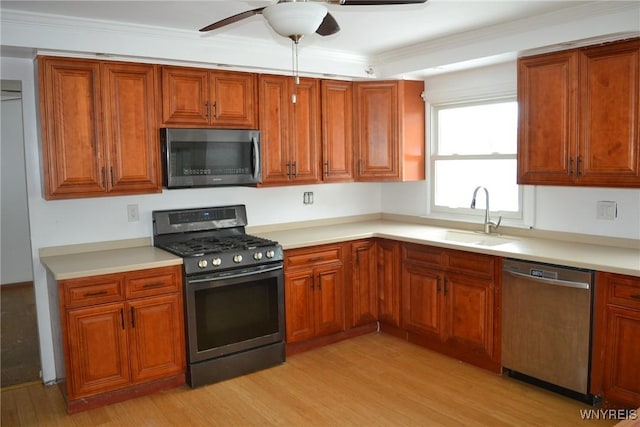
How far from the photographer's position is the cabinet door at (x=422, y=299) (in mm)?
3984

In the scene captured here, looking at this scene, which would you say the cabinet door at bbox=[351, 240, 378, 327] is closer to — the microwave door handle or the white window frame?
the white window frame

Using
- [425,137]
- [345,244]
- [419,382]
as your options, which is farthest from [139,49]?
[419,382]

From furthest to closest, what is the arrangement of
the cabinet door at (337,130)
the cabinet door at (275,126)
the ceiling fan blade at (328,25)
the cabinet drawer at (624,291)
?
1. the cabinet door at (337,130)
2. the cabinet door at (275,126)
3. the cabinet drawer at (624,291)
4. the ceiling fan blade at (328,25)

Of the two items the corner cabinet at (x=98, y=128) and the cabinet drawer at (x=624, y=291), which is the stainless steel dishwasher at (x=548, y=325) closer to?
the cabinet drawer at (x=624, y=291)

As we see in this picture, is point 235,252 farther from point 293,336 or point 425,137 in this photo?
point 425,137

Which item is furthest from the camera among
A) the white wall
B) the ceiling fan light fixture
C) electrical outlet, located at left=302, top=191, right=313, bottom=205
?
the white wall

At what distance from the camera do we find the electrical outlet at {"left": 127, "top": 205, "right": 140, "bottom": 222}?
3.83 meters

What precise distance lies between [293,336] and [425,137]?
2.11m

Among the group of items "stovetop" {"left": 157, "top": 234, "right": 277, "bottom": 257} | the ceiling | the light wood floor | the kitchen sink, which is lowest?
the light wood floor

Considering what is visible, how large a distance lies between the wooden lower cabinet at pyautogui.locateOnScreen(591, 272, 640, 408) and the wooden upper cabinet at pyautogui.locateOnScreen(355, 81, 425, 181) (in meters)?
2.01

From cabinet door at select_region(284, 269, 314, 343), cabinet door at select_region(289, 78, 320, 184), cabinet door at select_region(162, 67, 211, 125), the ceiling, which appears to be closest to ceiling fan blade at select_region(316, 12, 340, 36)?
the ceiling

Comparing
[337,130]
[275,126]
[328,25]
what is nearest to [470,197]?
[337,130]

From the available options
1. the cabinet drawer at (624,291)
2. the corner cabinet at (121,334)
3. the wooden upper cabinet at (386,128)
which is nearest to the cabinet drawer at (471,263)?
the cabinet drawer at (624,291)

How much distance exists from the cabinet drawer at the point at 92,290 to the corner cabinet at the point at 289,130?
1372 mm
